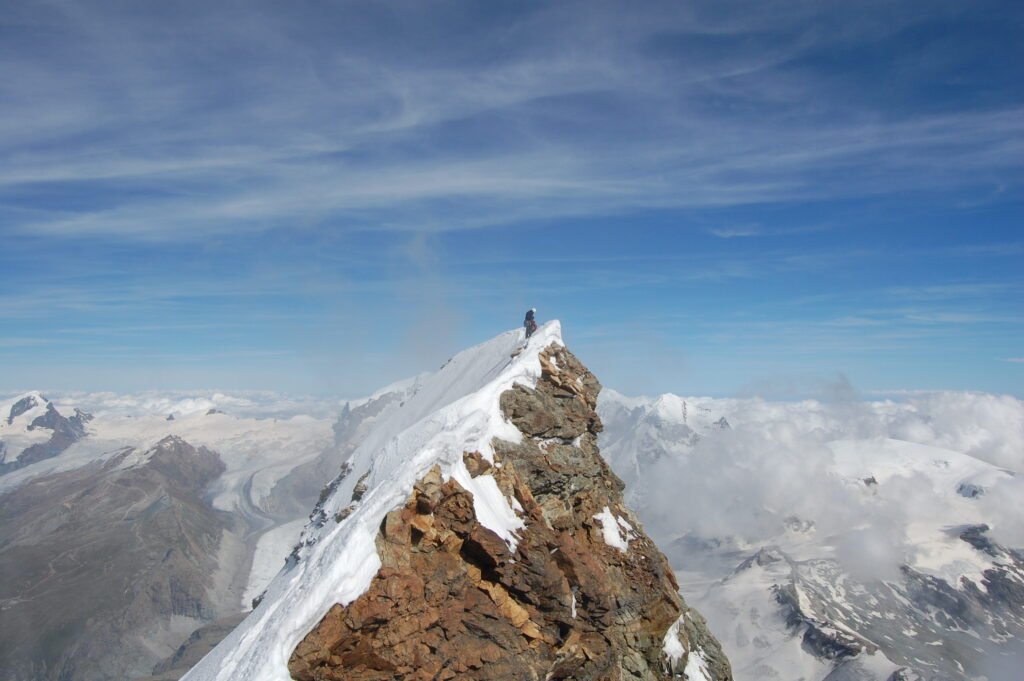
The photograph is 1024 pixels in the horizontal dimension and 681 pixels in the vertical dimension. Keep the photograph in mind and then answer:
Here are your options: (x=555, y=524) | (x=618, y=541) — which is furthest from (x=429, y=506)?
(x=618, y=541)

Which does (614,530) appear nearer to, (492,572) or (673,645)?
(673,645)

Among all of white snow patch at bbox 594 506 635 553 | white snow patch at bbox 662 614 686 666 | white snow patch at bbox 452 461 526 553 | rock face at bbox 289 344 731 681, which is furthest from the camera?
white snow patch at bbox 594 506 635 553

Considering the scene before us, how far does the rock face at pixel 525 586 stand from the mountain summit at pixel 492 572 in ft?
0.24

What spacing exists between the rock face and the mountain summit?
7cm

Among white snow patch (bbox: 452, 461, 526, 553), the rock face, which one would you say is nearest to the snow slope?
white snow patch (bbox: 452, 461, 526, 553)

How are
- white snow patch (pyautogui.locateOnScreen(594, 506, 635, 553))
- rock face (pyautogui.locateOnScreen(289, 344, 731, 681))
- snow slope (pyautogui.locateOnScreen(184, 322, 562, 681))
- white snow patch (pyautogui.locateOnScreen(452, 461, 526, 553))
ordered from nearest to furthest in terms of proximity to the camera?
snow slope (pyautogui.locateOnScreen(184, 322, 562, 681)) < rock face (pyautogui.locateOnScreen(289, 344, 731, 681)) < white snow patch (pyautogui.locateOnScreen(452, 461, 526, 553)) < white snow patch (pyautogui.locateOnScreen(594, 506, 635, 553))

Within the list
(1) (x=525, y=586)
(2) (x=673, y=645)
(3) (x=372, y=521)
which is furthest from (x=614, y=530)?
(3) (x=372, y=521)

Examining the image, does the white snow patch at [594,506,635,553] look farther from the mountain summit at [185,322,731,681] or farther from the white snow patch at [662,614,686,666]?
the white snow patch at [662,614,686,666]

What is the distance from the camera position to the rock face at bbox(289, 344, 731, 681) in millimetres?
25516

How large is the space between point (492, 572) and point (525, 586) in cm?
191

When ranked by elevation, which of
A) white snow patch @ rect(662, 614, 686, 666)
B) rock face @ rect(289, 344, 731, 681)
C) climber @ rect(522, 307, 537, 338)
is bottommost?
white snow patch @ rect(662, 614, 686, 666)

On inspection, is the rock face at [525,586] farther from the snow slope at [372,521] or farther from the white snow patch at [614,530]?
the snow slope at [372,521]

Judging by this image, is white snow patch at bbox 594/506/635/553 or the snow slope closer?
the snow slope

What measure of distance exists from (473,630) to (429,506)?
5.60 metres
